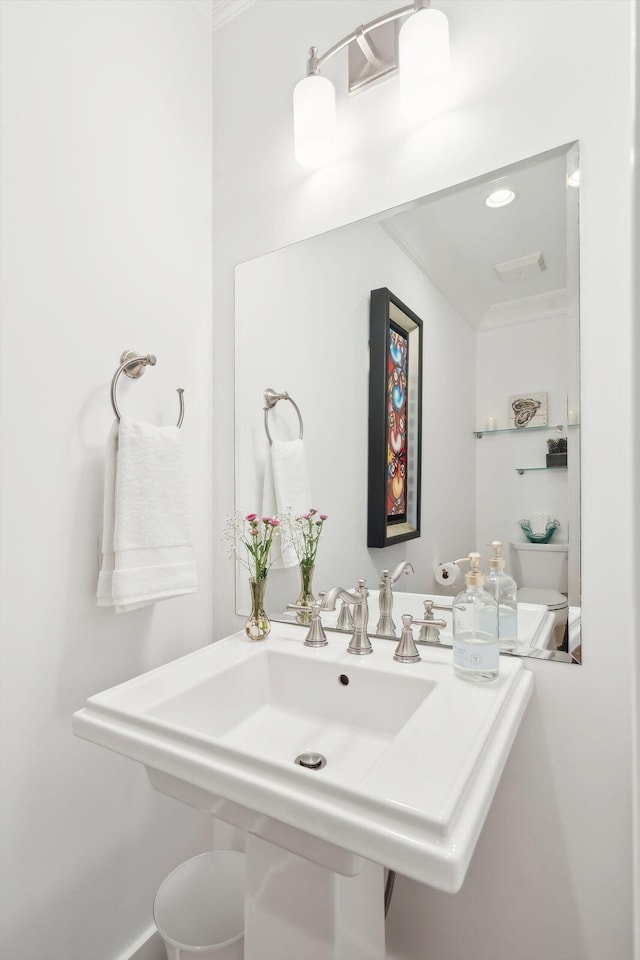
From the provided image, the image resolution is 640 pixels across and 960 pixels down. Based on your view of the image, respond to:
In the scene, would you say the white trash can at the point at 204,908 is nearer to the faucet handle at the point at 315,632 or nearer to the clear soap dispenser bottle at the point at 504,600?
the faucet handle at the point at 315,632

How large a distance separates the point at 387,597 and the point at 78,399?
2.73ft

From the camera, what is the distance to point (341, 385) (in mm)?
1296

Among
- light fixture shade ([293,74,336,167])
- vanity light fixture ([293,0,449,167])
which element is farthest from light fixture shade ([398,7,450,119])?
light fixture shade ([293,74,336,167])

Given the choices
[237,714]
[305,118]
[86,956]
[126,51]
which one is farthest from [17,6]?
[86,956]

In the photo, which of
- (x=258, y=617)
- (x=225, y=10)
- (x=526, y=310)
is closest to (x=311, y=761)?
(x=258, y=617)

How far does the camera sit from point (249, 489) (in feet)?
4.65

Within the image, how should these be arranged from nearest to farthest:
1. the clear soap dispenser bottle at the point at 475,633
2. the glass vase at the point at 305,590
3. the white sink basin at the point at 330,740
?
the white sink basin at the point at 330,740
the clear soap dispenser bottle at the point at 475,633
the glass vase at the point at 305,590

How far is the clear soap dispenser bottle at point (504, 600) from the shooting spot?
1.03 metres

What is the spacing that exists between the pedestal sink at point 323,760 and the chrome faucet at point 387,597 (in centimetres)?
5

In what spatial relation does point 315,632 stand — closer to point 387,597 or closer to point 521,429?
point 387,597

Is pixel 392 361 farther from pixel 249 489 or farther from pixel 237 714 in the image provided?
pixel 237 714

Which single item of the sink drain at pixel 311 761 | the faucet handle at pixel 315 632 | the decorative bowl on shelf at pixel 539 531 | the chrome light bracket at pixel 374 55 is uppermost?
the chrome light bracket at pixel 374 55

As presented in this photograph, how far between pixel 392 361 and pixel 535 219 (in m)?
0.40

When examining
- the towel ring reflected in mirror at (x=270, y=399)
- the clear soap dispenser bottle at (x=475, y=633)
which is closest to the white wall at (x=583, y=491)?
the clear soap dispenser bottle at (x=475, y=633)
